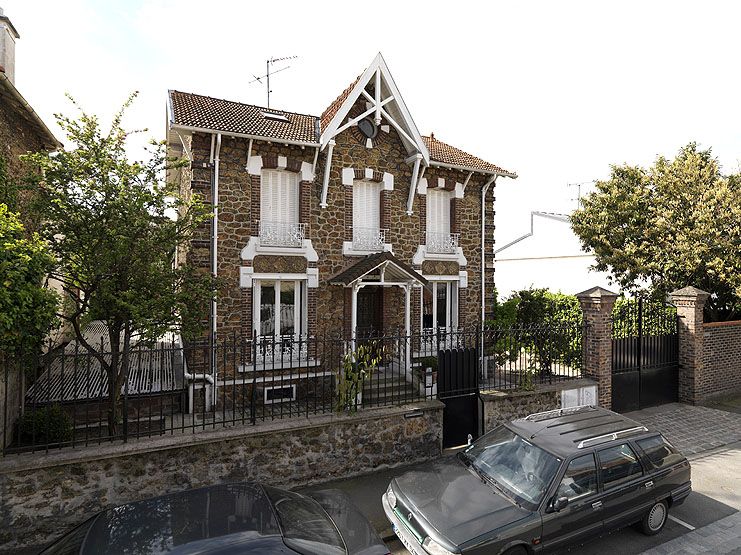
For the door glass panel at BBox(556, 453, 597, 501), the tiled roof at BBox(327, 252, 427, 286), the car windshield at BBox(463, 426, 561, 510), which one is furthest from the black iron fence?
the door glass panel at BBox(556, 453, 597, 501)

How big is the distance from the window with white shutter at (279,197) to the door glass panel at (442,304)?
5.76 m

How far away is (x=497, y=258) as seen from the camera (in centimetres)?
2705

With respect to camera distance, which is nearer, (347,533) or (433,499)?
(347,533)

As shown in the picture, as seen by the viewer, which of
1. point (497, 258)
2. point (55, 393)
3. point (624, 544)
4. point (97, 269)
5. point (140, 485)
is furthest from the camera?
point (497, 258)

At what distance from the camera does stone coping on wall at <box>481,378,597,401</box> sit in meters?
9.43

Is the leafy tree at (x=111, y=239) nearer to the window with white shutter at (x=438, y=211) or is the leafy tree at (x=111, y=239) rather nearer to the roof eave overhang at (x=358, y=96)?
the roof eave overhang at (x=358, y=96)

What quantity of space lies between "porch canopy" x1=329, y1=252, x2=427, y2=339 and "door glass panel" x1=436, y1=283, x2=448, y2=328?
192 cm

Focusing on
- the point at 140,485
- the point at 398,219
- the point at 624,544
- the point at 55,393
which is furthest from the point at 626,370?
the point at 55,393

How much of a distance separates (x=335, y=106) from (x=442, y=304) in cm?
763

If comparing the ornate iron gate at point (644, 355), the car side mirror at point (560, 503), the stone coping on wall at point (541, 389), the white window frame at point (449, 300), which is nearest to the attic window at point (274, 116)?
the white window frame at point (449, 300)

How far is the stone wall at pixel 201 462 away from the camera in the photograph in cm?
583

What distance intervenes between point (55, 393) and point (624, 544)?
1197cm

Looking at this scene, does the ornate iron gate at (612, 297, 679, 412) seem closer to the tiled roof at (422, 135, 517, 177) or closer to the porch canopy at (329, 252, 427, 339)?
the porch canopy at (329, 252, 427, 339)

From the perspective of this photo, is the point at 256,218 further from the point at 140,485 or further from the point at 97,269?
the point at 140,485
